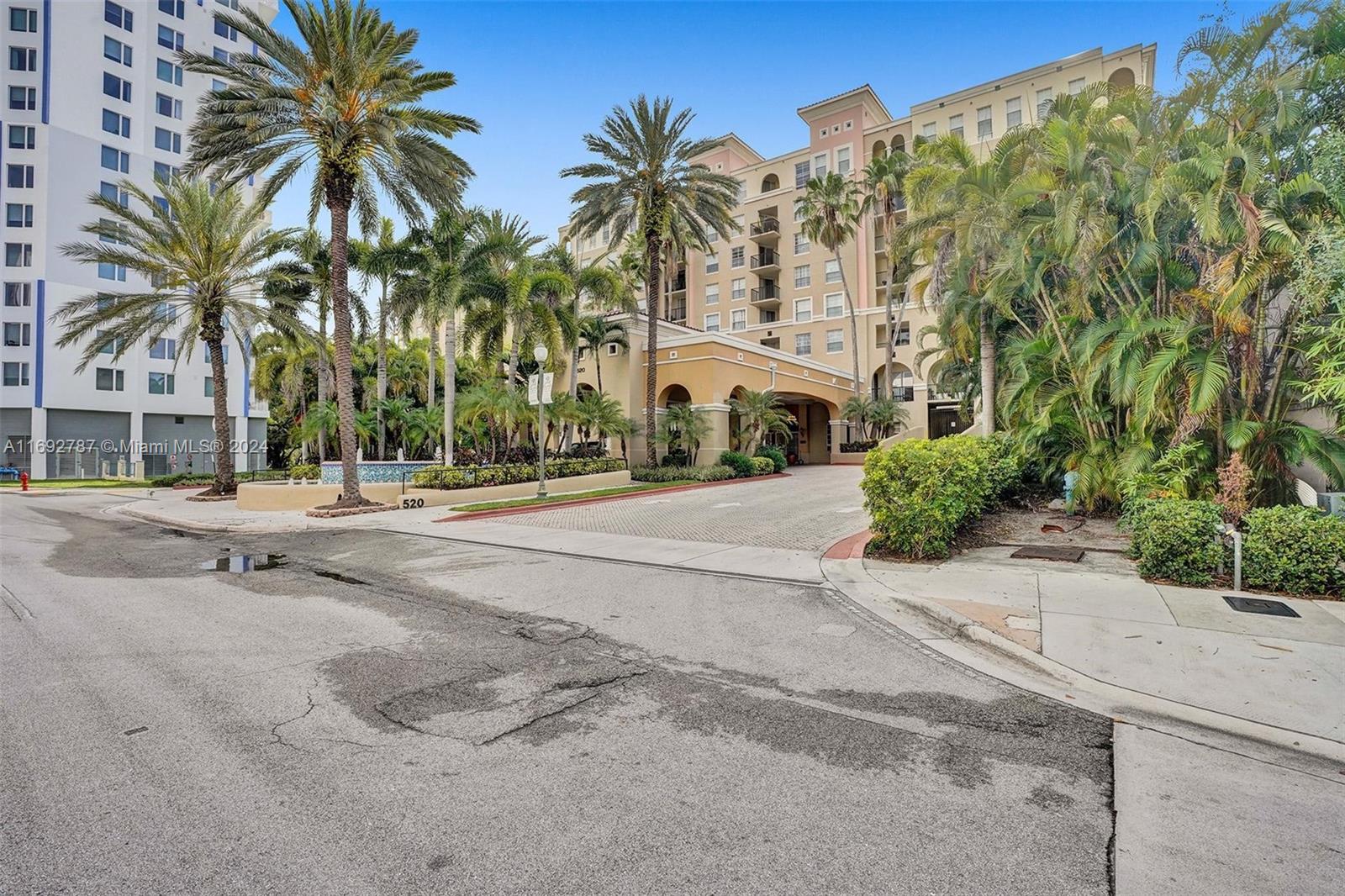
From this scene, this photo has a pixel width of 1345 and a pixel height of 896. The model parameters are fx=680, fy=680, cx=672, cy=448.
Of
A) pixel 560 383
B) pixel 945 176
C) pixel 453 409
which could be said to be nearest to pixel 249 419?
pixel 560 383

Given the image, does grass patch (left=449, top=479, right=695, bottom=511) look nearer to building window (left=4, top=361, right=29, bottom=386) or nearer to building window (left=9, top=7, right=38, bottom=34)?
building window (left=4, top=361, right=29, bottom=386)

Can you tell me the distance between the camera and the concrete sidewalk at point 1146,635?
476 cm

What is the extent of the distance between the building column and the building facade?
35.2 meters

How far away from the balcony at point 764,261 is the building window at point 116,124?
4560 cm

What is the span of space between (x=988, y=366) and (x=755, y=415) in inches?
615

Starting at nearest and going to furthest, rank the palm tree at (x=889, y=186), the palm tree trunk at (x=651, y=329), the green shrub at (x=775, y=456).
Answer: the palm tree trunk at (x=651, y=329)
the green shrub at (x=775, y=456)
the palm tree at (x=889, y=186)

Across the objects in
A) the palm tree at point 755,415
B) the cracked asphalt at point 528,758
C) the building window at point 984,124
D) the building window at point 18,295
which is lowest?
the cracked asphalt at point 528,758

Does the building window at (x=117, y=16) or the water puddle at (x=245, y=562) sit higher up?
the building window at (x=117, y=16)

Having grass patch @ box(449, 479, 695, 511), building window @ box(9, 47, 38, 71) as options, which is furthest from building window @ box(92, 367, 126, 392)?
grass patch @ box(449, 479, 695, 511)

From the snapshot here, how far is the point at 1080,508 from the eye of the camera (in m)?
13.2

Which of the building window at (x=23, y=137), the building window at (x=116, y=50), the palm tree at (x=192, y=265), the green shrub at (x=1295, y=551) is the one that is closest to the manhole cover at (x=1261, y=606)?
the green shrub at (x=1295, y=551)

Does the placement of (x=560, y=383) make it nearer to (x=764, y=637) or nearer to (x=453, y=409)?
(x=453, y=409)

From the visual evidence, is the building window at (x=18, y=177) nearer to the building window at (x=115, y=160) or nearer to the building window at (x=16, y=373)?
the building window at (x=115, y=160)

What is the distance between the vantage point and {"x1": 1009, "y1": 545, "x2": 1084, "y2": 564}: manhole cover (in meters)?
9.72
